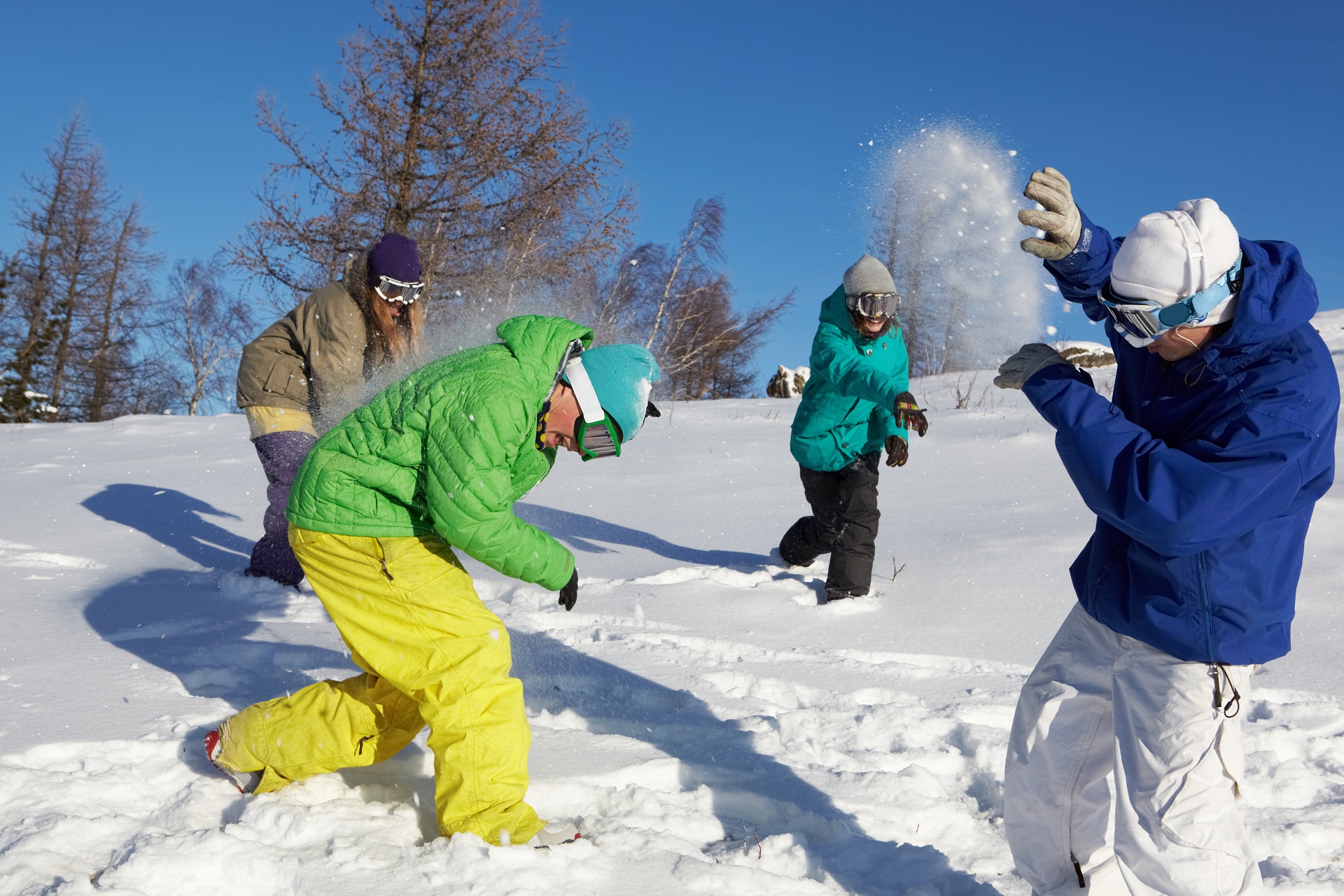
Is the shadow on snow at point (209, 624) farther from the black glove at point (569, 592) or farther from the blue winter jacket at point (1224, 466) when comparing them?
the blue winter jacket at point (1224, 466)

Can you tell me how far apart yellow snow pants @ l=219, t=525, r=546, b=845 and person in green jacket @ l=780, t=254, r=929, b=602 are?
2.51 m

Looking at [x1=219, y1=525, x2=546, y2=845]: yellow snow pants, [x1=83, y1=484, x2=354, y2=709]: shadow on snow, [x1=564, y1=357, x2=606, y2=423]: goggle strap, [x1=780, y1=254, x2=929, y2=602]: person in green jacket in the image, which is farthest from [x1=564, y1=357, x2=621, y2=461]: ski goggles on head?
[x1=780, y1=254, x2=929, y2=602]: person in green jacket

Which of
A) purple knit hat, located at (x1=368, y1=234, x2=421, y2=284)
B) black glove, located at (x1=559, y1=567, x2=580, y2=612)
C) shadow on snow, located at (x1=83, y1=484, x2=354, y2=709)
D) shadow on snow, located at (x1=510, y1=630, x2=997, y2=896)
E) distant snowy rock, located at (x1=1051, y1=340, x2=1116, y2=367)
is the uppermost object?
distant snowy rock, located at (x1=1051, y1=340, x2=1116, y2=367)

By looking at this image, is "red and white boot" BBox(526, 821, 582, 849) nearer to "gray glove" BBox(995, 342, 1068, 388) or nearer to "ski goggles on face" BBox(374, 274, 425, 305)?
"gray glove" BBox(995, 342, 1068, 388)

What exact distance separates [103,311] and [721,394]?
51.5 ft

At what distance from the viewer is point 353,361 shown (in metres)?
4.75

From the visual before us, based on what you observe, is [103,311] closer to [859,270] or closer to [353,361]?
[353,361]

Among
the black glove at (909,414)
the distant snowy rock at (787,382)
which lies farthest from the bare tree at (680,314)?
the black glove at (909,414)

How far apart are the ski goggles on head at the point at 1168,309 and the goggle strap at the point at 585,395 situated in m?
1.24

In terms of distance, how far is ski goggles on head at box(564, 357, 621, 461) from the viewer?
2506 millimetres

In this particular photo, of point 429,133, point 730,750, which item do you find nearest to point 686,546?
point 730,750

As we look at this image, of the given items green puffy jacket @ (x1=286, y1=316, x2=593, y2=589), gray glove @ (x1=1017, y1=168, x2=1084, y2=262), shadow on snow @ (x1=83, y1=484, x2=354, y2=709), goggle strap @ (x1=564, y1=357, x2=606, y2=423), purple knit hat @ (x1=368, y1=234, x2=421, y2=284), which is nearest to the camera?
gray glove @ (x1=1017, y1=168, x2=1084, y2=262)

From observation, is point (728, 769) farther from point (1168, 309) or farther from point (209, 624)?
point (209, 624)

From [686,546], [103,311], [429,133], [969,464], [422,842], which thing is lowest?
[422,842]
